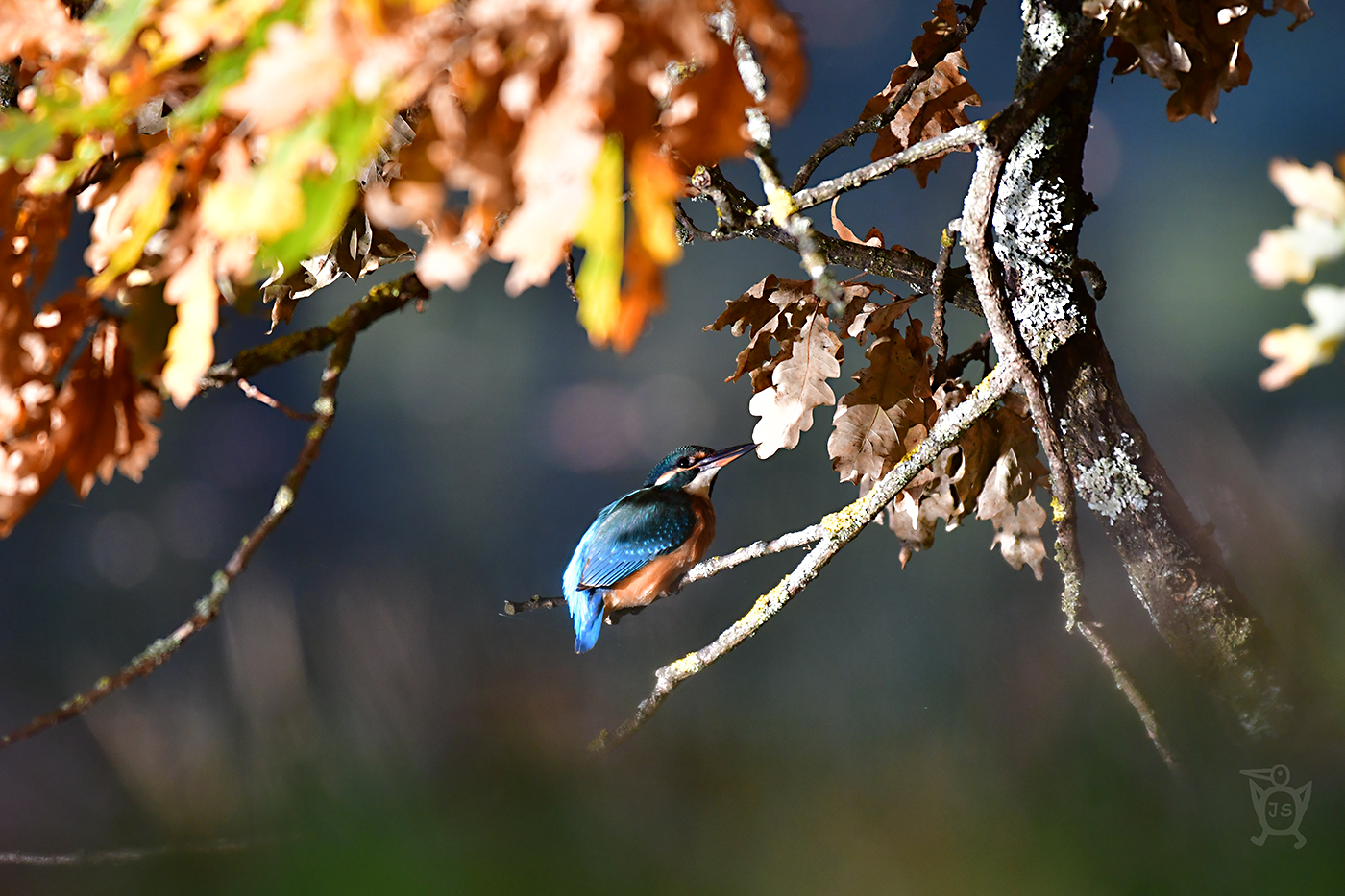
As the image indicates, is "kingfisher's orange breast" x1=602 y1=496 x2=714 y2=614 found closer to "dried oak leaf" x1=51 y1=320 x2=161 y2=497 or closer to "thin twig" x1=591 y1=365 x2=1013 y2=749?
"thin twig" x1=591 y1=365 x2=1013 y2=749

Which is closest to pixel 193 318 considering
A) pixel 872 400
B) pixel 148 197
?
pixel 148 197

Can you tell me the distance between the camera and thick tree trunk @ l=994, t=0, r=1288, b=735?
20.1 inches

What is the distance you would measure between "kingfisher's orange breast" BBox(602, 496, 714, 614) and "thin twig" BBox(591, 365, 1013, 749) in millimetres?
209

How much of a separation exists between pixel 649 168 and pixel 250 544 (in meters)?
0.20

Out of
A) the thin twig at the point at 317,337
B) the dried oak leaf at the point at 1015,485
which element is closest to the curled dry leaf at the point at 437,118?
the thin twig at the point at 317,337

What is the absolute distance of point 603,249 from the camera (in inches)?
7.7

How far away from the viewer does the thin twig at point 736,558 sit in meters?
0.52

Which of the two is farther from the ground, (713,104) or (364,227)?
(364,227)

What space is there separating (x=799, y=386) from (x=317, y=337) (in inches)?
10.9

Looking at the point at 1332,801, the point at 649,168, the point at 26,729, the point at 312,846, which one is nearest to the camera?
the point at 649,168

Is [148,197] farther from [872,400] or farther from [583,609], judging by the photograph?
[583,609]

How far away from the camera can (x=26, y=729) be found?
0.31 metres

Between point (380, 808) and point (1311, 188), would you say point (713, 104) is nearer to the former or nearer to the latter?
point (1311, 188)

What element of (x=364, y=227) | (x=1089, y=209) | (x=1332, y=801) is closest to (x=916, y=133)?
(x=1089, y=209)
